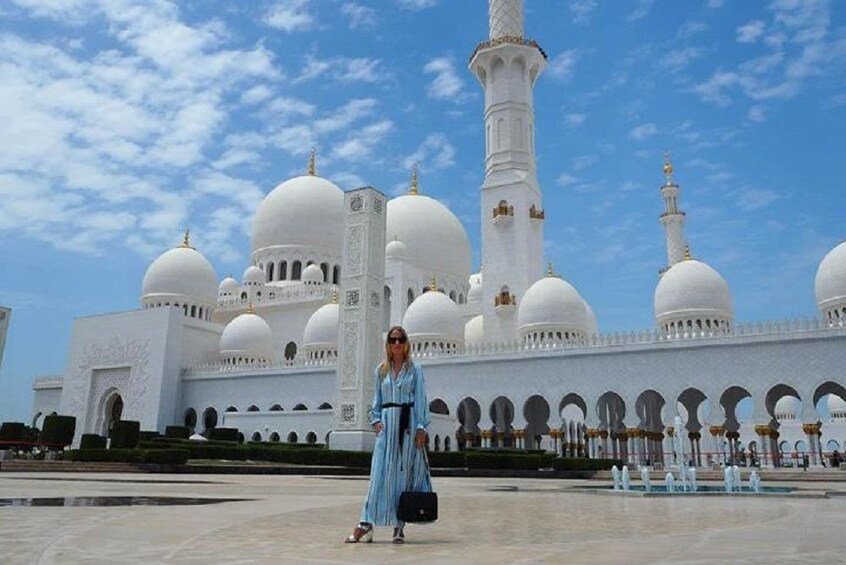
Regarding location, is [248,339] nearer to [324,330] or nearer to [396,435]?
[324,330]

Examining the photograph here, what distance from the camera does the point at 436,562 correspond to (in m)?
3.37

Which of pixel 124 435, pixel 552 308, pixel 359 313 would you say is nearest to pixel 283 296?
pixel 124 435

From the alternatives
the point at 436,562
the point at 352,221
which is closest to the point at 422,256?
the point at 352,221

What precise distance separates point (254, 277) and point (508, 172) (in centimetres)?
1627

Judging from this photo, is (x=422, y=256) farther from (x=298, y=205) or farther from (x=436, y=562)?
(x=436, y=562)

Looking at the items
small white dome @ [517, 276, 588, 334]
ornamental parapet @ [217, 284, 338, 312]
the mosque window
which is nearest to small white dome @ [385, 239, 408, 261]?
ornamental parapet @ [217, 284, 338, 312]

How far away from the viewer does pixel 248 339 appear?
36406mm

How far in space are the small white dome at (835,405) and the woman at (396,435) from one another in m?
48.6

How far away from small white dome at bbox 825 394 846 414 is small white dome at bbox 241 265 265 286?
36197 mm

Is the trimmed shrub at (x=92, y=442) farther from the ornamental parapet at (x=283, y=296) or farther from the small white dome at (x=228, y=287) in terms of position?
the small white dome at (x=228, y=287)

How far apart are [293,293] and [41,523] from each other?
34.1 meters

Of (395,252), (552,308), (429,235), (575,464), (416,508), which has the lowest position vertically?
(416,508)

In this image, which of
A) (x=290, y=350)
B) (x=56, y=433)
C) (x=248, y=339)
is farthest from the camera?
(x=290, y=350)

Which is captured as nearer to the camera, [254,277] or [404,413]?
[404,413]
